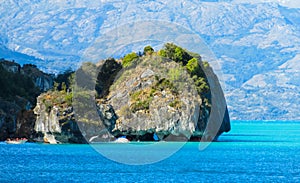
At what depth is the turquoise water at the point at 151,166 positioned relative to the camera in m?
66.4

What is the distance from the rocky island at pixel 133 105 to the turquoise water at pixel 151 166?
8.57 meters

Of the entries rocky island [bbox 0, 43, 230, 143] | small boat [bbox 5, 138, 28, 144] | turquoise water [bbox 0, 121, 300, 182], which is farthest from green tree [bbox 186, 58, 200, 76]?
small boat [bbox 5, 138, 28, 144]

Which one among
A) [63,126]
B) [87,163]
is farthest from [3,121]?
[87,163]

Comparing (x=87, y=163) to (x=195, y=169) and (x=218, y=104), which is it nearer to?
(x=195, y=169)

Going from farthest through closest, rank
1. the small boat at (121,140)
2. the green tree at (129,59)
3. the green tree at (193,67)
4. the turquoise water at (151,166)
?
the green tree at (129,59) → the green tree at (193,67) → the small boat at (121,140) → the turquoise water at (151,166)

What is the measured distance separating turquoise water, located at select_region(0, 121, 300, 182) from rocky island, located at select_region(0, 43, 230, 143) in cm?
857

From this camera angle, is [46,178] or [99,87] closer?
[46,178]

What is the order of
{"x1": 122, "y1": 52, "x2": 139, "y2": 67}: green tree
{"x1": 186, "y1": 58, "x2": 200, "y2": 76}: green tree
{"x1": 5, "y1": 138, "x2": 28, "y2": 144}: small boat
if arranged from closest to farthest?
{"x1": 5, "y1": 138, "x2": 28, "y2": 144}: small boat
{"x1": 186, "y1": 58, "x2": 200, "y2": 76}: green tree
{"x1": 122, "y1": 52, "x2": 139, "y2": 67}: green tree

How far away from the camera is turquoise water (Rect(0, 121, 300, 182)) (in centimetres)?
6638

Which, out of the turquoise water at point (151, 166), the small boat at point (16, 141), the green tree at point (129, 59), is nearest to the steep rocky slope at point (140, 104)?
the green tree at point (129, 59)

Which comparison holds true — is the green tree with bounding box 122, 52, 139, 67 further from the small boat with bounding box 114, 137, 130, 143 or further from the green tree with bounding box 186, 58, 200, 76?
the small boat with bounding box 114, 137, 130, 143

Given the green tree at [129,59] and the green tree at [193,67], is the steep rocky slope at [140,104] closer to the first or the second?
the green tree at [193,67]

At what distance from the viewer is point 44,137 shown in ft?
382

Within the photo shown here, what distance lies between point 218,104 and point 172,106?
1679 centimetres
